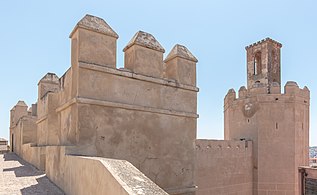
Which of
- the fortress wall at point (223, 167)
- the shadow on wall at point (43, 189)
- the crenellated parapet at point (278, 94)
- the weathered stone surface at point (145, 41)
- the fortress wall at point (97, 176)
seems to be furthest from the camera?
A: the crenellated parapet at point (278, 94)

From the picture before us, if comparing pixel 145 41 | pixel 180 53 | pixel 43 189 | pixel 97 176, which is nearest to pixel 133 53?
pixel 145 41

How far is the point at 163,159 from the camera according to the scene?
5883 millimetres

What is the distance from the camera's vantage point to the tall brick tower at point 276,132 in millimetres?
14117

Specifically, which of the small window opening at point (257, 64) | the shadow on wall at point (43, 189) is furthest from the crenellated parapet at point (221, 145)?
the small window opening at point (257, 64)

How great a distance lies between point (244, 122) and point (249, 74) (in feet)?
37.9

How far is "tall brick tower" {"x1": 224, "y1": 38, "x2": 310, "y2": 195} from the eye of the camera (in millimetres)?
14117

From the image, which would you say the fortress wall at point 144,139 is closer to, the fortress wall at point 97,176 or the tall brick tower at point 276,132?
the fortress wall at point 97,176

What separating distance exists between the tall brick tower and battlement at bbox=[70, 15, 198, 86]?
9508 mm

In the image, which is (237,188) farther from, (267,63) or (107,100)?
(267,63)

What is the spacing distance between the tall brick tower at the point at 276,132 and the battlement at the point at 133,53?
9.51 meters

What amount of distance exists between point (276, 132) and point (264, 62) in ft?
37.4

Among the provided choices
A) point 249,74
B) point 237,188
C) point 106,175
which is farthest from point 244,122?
point 106,175

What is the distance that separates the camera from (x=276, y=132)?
14398 mm

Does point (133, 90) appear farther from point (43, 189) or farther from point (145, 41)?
point (43, 189)
